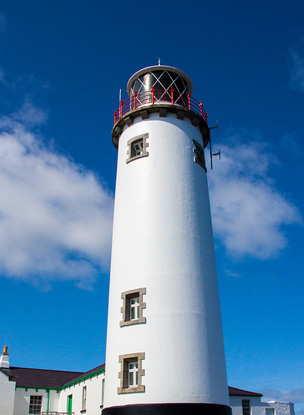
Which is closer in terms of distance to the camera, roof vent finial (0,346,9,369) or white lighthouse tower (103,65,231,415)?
white lighthouse tower (103,65,231,415)

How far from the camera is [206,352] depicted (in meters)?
14.7

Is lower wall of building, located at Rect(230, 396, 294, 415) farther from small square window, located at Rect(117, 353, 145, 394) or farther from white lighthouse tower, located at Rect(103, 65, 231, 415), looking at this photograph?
small square window, located at Rect(117, 353, 145, 394)

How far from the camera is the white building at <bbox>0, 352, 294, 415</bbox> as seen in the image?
22.9m

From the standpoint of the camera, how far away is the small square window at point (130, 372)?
562 inches

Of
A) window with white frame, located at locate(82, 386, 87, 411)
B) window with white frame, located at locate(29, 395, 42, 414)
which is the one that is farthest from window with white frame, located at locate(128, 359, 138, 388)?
window with white frame, located at locate(29, 395, 42, 414)

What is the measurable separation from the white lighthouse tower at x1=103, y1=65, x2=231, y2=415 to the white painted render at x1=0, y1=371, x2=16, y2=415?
13681mm

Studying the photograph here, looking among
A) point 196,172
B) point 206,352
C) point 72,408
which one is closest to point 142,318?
point 206,352

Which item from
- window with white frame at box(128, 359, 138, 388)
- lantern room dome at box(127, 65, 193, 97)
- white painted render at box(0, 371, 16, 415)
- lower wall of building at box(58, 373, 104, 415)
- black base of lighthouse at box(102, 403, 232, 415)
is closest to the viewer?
black base of lighthouse at box(102, 403, 232, 415)

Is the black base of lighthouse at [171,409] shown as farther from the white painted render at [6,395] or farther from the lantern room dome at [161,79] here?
the white painted render at [6,395]

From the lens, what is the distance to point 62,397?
90.8 feet

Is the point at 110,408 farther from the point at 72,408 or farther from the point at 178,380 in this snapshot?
the point at 72,408

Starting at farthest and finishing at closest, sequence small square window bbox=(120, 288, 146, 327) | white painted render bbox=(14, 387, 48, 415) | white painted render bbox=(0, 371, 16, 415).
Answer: white painted render bbox=(14, 387, 48, 415), white painted render bbox=(0, 371, 16, 415), small square window bbox=(120, 288, 146, 327)

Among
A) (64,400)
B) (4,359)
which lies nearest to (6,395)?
(64,400)

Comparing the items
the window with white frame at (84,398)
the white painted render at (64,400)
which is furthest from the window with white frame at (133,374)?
the window with white frame at (84,398)
